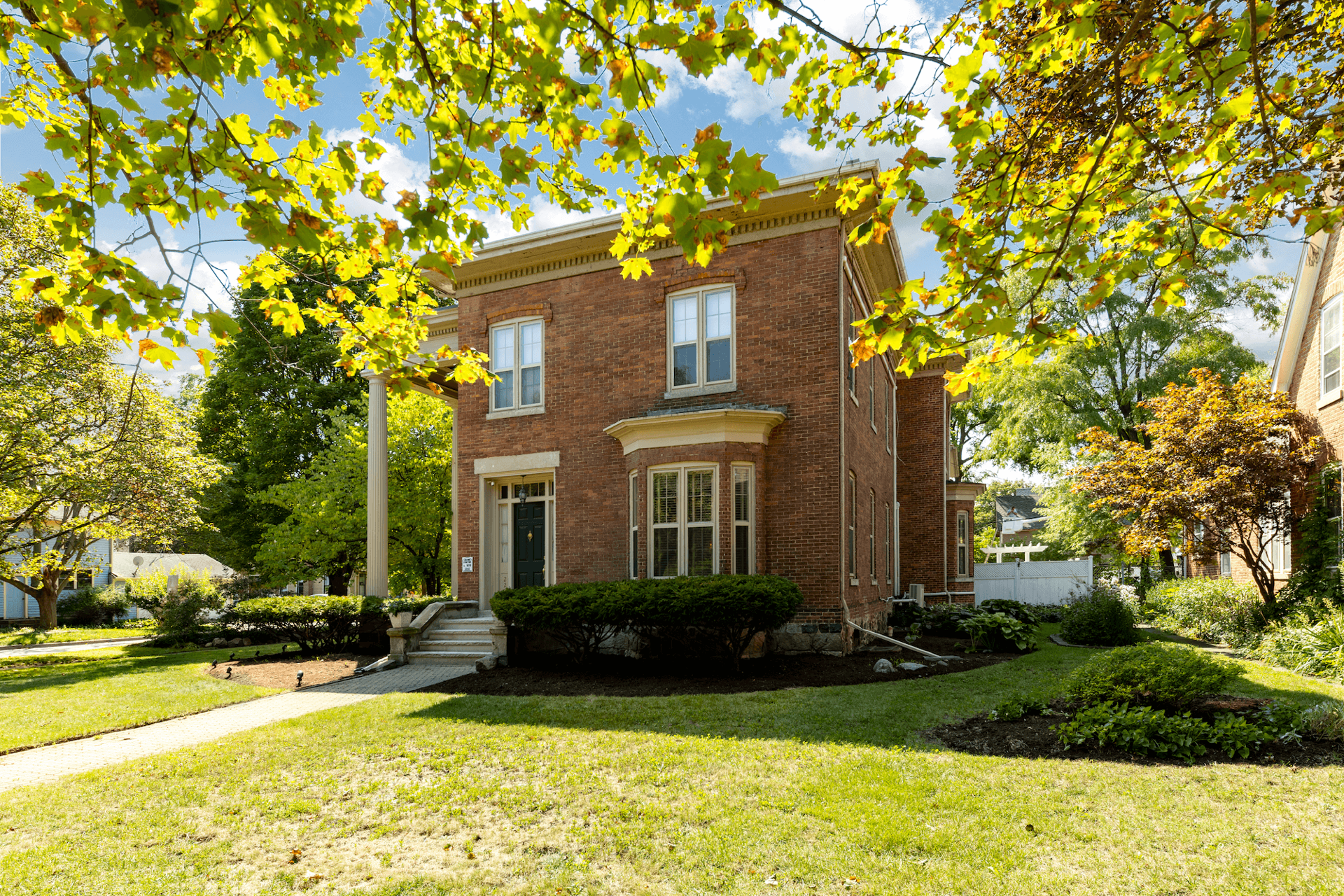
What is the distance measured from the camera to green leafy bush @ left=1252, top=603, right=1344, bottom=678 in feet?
34.4

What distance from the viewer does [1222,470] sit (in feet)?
45.8

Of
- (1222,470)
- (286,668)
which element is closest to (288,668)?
(286,668)

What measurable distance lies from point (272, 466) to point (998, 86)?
32155 millimetres

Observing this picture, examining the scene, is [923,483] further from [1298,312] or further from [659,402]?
[659,402]

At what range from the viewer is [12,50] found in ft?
16.9

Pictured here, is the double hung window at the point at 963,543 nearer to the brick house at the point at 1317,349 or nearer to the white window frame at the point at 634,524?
the brick house at the point at 1317,349

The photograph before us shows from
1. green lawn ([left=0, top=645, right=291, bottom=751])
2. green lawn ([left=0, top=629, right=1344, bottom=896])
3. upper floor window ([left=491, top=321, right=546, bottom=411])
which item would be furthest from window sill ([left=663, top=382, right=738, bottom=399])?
green lawn ([left=0, top=645, right=291, bottom=751])

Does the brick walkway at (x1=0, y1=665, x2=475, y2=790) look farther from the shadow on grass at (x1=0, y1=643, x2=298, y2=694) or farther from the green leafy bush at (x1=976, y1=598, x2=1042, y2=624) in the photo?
the green leafy bush at (x1=976, y1=598, x2=1042, y2=624)

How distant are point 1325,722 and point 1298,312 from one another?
12.8 m

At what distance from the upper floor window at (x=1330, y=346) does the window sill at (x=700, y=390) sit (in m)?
11.2

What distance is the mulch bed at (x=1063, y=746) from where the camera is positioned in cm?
604

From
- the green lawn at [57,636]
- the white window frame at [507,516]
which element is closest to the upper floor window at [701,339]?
the white window frame at [507,516]

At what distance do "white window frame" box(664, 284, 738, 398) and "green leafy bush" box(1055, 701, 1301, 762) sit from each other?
8118mm

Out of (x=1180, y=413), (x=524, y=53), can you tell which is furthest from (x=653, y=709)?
(x=1180, y=413)
